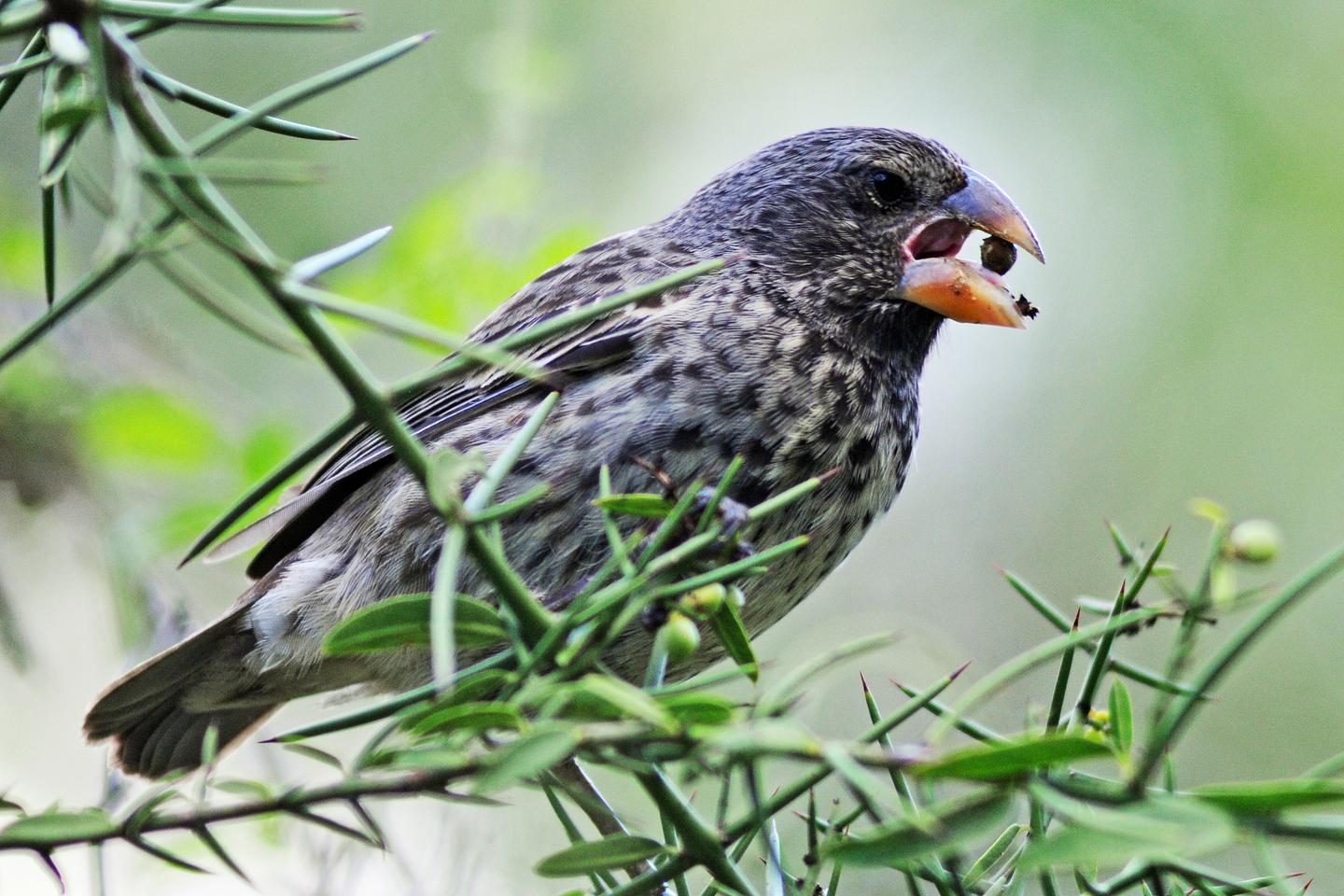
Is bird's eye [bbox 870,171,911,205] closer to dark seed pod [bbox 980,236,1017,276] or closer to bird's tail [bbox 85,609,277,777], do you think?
dark seed pod [bbox 980,236,1017,276]

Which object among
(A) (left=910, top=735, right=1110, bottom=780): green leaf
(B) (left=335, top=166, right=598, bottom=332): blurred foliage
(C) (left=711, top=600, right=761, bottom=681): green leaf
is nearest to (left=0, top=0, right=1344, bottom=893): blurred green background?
(B) (left=335, top=166, right=598, bottom=332): blurred foliage

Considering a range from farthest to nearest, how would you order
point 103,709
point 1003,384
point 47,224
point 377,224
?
point 1003,384 → point 377,224 → point 103,709 → point 47,224

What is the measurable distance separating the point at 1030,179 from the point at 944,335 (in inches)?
225

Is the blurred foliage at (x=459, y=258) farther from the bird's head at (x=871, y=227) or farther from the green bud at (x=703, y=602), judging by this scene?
the green bud at (x=703, y=602)

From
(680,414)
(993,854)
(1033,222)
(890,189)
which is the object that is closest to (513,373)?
(680,414)

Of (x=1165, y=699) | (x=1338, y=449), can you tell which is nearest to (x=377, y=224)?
(x=1338, y=449)

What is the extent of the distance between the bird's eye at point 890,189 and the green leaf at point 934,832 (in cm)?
276

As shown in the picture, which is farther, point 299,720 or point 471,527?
point 299,720

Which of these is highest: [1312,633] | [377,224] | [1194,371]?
[377,224]

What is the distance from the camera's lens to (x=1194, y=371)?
26.2 feet

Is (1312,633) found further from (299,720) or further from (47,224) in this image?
(47,224)

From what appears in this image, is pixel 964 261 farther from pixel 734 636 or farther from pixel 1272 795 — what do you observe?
pixel 1272 795

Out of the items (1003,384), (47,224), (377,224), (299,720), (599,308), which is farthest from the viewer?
(1003,384)

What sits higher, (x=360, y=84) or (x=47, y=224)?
(x=360, y=84)
